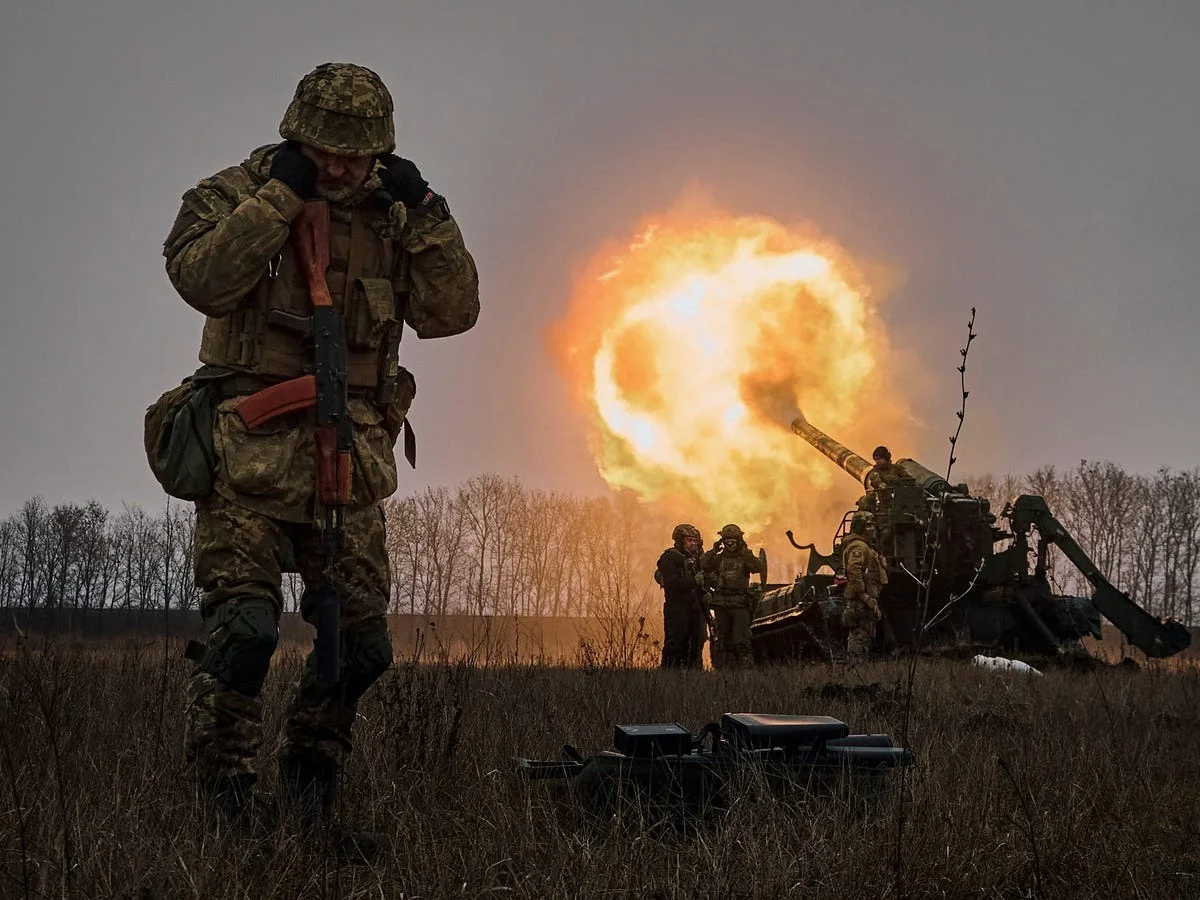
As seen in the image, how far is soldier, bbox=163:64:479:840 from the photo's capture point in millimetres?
3516

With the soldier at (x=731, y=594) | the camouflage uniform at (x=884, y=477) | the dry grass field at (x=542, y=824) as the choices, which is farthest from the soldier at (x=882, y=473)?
the dry grass field at (x=542, y=824)

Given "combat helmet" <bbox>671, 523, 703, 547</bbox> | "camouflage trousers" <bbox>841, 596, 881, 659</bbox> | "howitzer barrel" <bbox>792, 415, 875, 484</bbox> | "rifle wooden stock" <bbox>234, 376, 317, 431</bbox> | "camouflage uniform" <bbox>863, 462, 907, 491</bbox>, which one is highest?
"howitzer barrel" <bbox>792, 415, 875, 484</bbox>

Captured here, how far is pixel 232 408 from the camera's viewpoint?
12.0ft

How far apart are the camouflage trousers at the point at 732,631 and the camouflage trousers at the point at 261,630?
40.0 ft

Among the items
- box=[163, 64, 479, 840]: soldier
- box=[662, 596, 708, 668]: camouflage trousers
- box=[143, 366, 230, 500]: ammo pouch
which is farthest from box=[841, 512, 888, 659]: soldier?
box=[143, 366, 230, 500]: ammo pouch

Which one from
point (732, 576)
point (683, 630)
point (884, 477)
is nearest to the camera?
point (683, 630)

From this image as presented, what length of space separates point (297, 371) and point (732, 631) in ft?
41.8

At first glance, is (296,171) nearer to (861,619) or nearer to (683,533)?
(683,533)

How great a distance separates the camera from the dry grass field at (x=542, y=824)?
2.71m

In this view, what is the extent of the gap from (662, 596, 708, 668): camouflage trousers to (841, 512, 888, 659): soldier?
2.00 meters

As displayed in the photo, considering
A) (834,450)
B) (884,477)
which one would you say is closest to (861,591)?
(884,477)

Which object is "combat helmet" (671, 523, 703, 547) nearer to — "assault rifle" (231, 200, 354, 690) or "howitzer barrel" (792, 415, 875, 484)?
"howitzer barrel" (792, 415, 875, 484)

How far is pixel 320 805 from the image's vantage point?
3363 millimetres

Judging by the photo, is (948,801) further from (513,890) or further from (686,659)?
(686,659)
